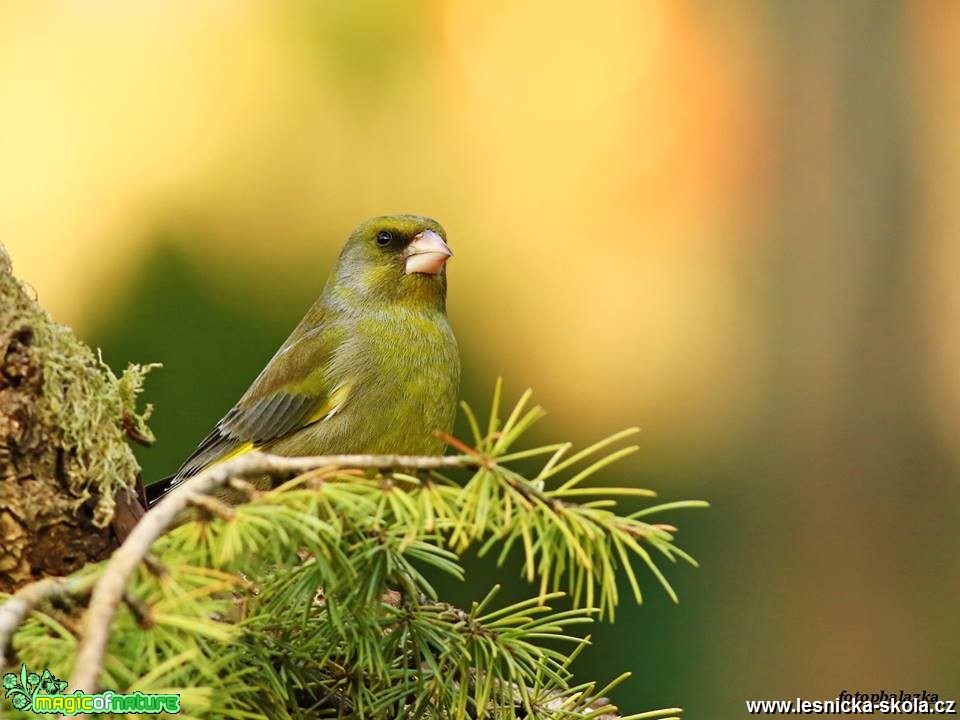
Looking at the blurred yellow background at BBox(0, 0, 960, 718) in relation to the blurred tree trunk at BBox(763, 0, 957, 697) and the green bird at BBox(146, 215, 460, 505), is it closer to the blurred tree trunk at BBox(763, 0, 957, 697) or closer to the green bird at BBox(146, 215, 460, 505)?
the blurred tree trunk at BBox(763, 0, 957, 697)

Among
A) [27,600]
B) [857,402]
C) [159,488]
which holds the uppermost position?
[27,600]

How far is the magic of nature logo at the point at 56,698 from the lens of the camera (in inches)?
36.2

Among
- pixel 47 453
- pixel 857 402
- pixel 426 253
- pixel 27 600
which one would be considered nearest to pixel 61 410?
pixel 47 453

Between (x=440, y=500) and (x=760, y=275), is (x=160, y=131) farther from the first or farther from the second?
(x=440, y=500)

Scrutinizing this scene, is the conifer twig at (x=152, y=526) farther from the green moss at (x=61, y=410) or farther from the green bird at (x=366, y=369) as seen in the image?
the green bird at (x=366, y=369)

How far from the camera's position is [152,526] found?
95 centimetres

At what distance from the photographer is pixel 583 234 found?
5430 mm

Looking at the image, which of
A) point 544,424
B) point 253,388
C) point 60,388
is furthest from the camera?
point 544,424

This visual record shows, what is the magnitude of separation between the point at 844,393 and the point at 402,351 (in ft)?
10.1

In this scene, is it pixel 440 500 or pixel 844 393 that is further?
pixel 844 393

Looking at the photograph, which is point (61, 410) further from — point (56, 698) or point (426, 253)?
point (426, 253)

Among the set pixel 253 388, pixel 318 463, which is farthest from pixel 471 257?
pixel 318 463

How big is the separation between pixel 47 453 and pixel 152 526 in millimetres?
541

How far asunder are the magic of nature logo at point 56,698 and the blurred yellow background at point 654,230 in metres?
2.71
